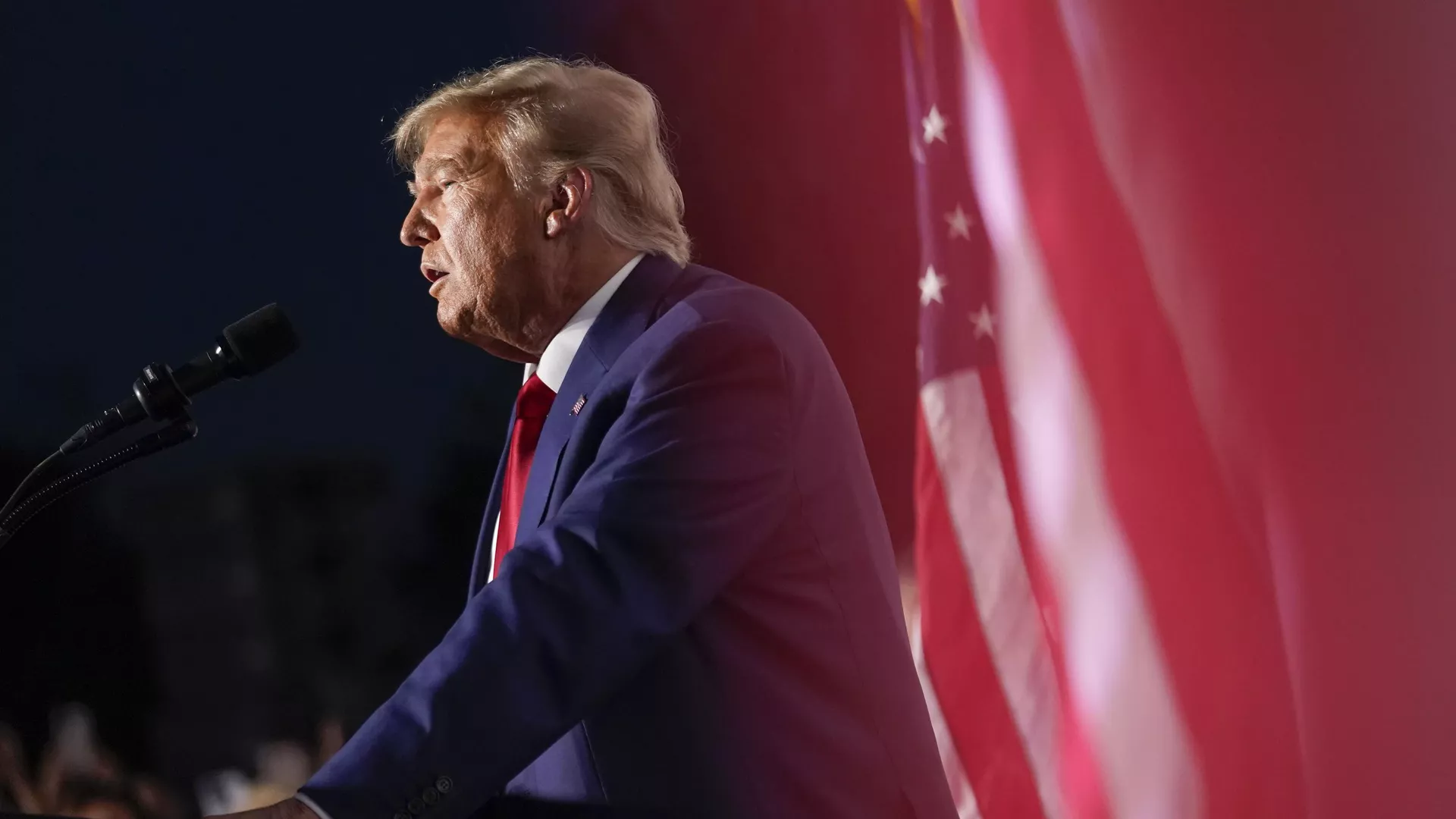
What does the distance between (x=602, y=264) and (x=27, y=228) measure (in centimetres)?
172

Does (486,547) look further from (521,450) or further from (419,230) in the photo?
(419,230)

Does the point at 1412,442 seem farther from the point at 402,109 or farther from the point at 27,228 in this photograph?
the point at 27,228

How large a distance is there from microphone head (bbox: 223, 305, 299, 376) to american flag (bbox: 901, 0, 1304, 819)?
906 millimetres

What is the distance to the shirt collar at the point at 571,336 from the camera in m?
1.38

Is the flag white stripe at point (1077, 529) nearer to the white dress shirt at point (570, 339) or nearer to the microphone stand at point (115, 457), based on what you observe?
the white dress shirt at point (570, 339)

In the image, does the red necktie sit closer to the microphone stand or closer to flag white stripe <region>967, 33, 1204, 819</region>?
the microphone stand

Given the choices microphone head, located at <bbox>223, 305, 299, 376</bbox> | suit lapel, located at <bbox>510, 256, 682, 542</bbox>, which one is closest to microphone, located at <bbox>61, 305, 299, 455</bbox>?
microphone head, located at <bbox>223, 305, 299, 376</bbox>

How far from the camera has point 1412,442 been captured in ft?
4.67

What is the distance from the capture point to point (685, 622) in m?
1.05

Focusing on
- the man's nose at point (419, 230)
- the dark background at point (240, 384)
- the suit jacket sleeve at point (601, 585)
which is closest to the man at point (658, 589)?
the suit jacket sleeve at point (601, 585)

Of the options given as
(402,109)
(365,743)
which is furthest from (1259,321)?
(402,109)

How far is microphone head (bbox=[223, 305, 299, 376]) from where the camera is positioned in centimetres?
115

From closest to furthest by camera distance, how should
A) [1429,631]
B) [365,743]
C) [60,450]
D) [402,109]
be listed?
1. [365,743]
2. [60,450]
3. [1429,631]
4. [402,109]

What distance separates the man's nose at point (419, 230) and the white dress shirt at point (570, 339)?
203mm
